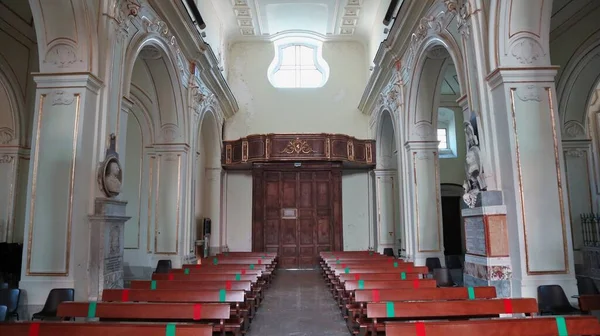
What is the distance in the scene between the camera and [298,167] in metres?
14.7

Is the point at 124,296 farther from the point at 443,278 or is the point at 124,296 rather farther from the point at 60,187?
the point at 443,278

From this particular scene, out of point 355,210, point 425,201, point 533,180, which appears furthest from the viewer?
point 355,210

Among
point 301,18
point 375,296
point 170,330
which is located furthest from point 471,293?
point 301,18

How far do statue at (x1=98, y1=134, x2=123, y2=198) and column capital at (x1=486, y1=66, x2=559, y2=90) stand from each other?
5.48m

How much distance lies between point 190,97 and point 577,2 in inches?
331

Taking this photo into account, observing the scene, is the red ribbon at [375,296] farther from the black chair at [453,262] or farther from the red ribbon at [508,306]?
the black chair at [453,262]

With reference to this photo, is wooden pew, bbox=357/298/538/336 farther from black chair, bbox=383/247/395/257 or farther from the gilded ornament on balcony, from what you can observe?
the gilded ornament on balcony

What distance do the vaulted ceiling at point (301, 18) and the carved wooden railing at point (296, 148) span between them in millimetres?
3982

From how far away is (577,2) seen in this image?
823cm

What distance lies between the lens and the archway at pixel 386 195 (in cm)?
1379

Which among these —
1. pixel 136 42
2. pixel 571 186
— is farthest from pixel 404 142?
pixel 136 42

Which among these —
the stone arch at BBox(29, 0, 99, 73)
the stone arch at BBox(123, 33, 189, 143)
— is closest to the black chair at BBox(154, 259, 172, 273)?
the stone arch at BBox(123, 33, 189, 143)

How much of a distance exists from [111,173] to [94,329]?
3462 mm

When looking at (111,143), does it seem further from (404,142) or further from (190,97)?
(404,142)
